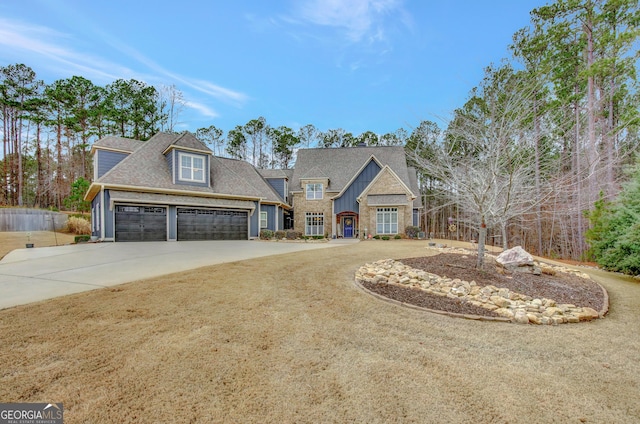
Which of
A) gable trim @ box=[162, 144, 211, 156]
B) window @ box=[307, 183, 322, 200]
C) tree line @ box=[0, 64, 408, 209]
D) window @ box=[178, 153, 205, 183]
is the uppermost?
tree line @ box=[0, 64, 408, 209]

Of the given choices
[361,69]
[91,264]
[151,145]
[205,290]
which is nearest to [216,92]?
[151,145]

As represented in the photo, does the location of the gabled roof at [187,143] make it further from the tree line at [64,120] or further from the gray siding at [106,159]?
the tree line at [64,120]

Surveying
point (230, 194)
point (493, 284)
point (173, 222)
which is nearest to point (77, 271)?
point (173, 222)

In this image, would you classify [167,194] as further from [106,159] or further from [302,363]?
[302,363]

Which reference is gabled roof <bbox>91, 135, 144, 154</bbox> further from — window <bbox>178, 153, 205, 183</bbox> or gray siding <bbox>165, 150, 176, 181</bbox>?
window <bbox>178, 153, 205, 183</bbox>

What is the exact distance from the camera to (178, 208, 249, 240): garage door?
17.0 metres

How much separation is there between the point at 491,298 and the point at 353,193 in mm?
17676

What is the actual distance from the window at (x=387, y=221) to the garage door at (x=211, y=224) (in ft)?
32.2

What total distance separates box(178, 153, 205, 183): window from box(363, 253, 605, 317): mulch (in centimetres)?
1459

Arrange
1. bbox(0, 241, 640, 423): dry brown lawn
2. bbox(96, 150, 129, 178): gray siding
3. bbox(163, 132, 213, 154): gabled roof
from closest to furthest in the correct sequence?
bbox(0, 241, 640, 423): dry brown lawn
bbox(96, 150, 129, 178): gray siding
bbox(163, 132, 213, 154): gabled roof

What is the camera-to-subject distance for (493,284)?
6.25 m

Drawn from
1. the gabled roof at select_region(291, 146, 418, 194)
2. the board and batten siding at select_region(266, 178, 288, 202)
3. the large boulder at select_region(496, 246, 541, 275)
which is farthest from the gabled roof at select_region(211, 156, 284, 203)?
the large boulder at select_region(496, 246, 541, 275)

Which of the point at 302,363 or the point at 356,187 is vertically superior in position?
the point at 356,187

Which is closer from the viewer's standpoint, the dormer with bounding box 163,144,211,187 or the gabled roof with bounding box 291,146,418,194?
the dormer with bounding box 163,144,211,187
